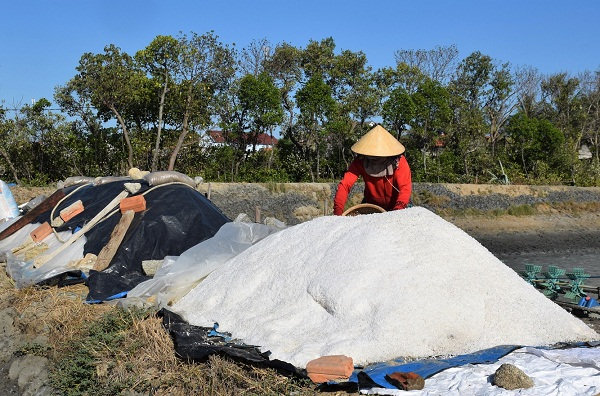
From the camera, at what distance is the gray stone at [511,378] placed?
2717 mm

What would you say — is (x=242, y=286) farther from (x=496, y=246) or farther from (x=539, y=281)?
(x=496, y=246)

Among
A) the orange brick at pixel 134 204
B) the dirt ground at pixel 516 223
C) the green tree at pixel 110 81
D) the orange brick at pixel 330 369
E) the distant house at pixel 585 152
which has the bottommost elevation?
the dirt ground at pixel 516 223

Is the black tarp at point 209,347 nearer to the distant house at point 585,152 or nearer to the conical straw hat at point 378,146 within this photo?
the conical straw hat at point 378,146

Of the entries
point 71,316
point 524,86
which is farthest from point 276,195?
point 524,86

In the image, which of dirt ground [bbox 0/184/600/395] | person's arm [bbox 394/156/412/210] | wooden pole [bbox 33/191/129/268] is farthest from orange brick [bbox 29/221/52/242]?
dirt ground [bbox 0/184/600/395]

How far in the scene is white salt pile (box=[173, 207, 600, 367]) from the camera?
327 cm

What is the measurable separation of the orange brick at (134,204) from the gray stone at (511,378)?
11.9 feet

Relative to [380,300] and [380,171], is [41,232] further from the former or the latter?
[380,300]

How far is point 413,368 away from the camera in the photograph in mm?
2979

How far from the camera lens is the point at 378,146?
16.2ft

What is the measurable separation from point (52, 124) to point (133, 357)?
11.1 m

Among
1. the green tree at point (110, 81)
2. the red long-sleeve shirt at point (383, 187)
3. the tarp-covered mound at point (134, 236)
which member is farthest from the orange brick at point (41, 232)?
the green tree at point (110, 81)

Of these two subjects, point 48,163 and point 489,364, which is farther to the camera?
point 48,163

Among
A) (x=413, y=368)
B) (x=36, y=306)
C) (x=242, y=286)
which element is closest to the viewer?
(x=413, y=368)
